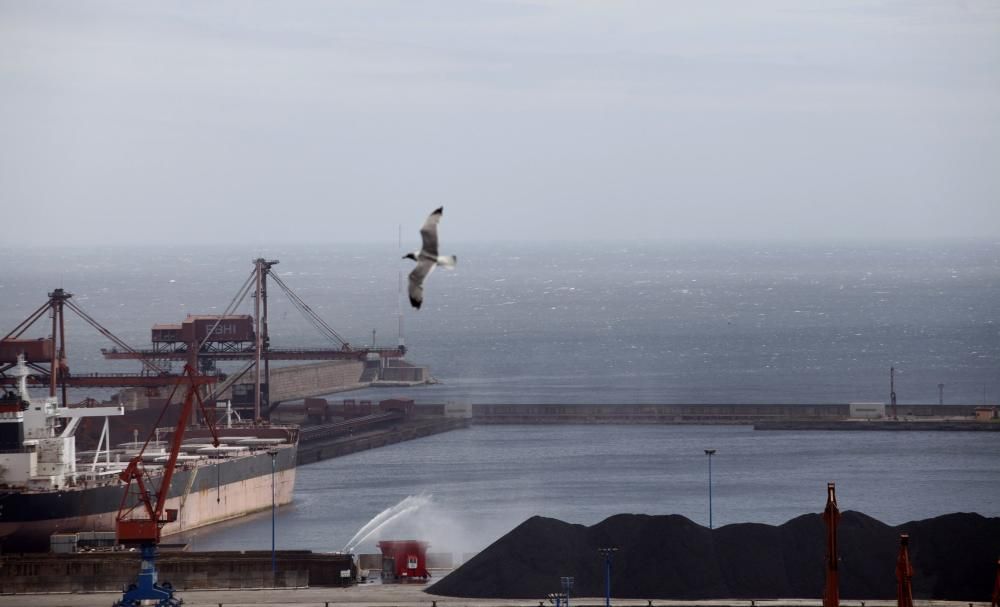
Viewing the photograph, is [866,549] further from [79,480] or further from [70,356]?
[70,356]

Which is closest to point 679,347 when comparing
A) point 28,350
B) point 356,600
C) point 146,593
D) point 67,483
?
point 28,350

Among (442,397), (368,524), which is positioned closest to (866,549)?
(368,524)

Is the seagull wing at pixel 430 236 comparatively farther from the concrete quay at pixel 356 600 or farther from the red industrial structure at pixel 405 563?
the red industrial structure at pixel 405 563

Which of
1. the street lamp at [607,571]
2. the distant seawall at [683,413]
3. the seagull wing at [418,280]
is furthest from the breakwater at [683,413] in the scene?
the seagull wing at [418,280]

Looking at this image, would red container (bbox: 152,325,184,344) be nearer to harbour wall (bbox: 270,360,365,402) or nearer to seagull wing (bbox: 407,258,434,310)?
harbour wall (bbox: 270,360,365,402)

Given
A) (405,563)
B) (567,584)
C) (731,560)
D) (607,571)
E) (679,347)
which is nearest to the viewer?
(607,571)

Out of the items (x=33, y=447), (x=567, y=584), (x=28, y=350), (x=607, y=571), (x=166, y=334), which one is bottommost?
(x=567, y=584)

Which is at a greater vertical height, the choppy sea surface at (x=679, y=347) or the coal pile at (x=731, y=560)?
the choppy sea surface at (x=679, y=347)

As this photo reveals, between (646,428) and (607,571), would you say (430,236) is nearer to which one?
(607,571)
